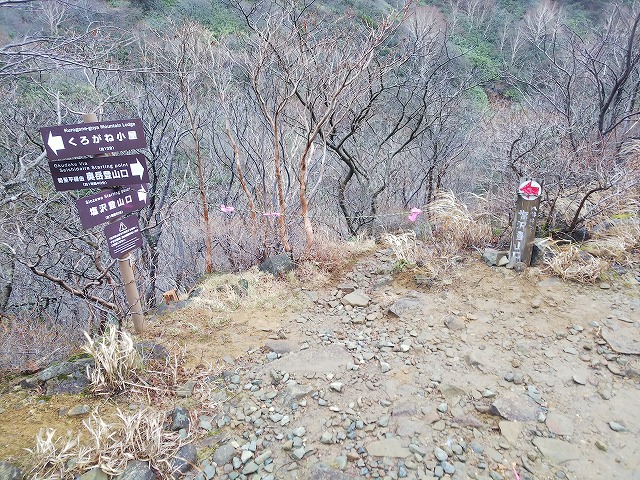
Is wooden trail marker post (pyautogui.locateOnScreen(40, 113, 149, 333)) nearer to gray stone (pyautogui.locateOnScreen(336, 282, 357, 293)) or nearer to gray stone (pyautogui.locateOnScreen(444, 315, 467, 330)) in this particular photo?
gray stone (pyautogui.locateOnScreen(336, 282, 357, 293))

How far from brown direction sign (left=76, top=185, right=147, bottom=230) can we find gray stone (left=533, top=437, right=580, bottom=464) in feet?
12.1

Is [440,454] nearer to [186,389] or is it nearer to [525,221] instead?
[186,389]

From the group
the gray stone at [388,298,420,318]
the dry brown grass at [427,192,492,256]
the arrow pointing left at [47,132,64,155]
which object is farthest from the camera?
the dry brown grass at [427,192,492,256]

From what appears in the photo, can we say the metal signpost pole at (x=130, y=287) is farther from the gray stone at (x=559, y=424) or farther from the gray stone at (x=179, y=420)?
the gray stone at (x=559, y=424)

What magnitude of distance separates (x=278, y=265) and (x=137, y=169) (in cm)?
240

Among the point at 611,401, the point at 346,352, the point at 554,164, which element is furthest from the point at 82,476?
the point at 554,164

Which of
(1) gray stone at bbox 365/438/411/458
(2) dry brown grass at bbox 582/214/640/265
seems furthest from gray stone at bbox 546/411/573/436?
(2) dry brown grass at bbox 582/214/640/265

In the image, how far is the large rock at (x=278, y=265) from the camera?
5.12 m

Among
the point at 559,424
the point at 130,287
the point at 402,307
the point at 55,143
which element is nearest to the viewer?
the point at 559,424

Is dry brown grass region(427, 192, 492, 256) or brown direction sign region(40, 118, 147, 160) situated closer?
brown direction sign region(40, 118, 147, 160)

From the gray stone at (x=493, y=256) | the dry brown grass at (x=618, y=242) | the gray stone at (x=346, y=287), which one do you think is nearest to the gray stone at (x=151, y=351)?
the gray stone at (x=346, y=287)

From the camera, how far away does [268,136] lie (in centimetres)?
1000

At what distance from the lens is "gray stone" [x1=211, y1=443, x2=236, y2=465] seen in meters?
2.45

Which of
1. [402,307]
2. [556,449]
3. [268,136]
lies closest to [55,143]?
[402,307]
